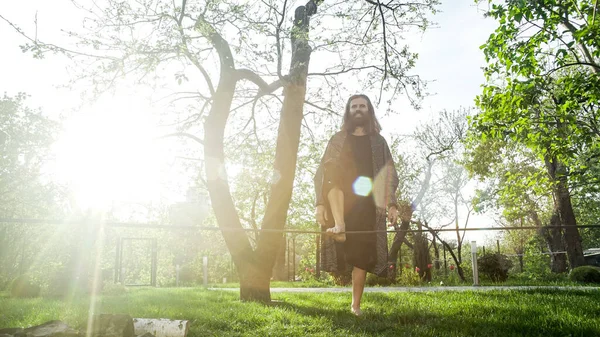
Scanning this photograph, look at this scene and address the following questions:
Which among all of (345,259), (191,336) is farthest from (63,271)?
(345,259)

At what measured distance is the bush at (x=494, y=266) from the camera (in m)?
14.2

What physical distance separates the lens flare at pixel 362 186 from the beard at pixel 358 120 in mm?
541

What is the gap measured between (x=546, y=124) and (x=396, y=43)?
19.6ft

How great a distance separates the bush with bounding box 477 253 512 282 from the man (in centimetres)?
1119

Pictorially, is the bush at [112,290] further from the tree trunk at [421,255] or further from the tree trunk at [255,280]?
the tree trunk at [421,255]

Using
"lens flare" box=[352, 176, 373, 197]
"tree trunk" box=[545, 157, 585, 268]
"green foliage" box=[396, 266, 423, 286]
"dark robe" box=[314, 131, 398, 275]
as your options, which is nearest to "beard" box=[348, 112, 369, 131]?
"dark robe" box=[314, 131, 398, 275]

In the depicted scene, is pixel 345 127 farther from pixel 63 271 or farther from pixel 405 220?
pixel 405 220

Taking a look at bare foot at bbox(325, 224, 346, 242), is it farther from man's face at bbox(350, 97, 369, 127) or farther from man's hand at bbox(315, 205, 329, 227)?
man's face at bbox(350, 97, 369, 127)

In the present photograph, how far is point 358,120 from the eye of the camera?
4.57 m

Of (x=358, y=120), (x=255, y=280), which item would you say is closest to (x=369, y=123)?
(x=358, y=120)

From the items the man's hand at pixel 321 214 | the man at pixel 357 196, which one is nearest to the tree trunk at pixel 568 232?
the man at pixel 357 196

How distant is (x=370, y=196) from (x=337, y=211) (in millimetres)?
→ 434

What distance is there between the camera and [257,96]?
363 inches

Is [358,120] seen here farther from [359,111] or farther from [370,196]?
[370,196]
